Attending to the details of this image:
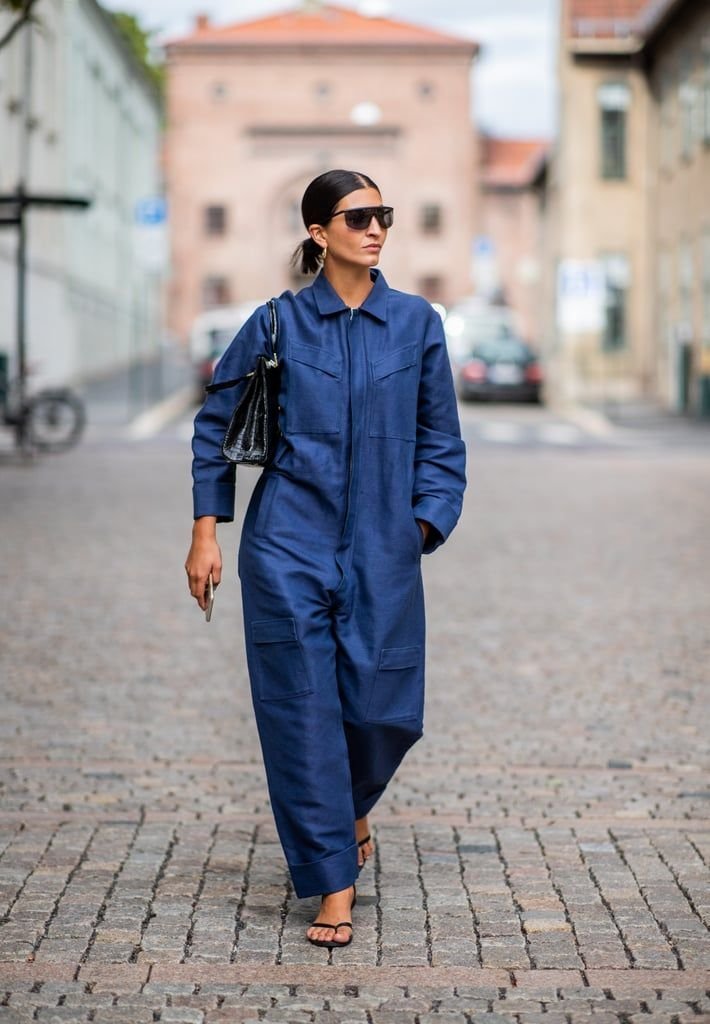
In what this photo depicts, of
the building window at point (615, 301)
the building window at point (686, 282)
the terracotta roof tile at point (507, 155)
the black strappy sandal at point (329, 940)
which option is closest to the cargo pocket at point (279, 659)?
the black strappy sandal at point (329, 940)

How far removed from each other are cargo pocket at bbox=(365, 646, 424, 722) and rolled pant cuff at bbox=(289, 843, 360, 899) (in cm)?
33

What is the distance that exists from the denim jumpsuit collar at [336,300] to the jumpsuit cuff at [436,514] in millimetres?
449

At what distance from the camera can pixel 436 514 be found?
15.9ft

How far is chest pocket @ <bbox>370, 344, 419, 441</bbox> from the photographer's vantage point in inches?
189

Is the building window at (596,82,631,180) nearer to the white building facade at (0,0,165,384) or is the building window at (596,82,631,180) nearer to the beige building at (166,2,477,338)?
the white building facade at (0,0,165,384)

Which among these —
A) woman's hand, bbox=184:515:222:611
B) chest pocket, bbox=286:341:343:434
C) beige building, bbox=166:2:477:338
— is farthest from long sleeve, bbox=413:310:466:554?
beige building, bbox=166:2:477:338

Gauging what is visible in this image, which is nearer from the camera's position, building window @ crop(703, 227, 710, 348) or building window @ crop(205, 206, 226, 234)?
building window @ crop(703, 227, 710, 348)

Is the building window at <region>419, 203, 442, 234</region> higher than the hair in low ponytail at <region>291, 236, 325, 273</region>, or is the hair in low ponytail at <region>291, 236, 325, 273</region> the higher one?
the building window at <region>419, 203, 442, 234</region>

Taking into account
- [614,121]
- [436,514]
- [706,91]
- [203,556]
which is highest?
[614,121]

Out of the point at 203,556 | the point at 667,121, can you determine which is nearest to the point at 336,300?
the point at 203,556

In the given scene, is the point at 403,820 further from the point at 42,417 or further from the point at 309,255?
the point at 42,417

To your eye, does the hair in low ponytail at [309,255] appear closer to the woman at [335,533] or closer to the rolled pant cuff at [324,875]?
the woman at [335,533]

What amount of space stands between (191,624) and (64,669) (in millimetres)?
1549

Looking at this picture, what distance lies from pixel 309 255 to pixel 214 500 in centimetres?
66
